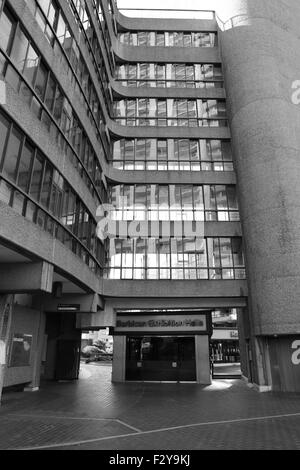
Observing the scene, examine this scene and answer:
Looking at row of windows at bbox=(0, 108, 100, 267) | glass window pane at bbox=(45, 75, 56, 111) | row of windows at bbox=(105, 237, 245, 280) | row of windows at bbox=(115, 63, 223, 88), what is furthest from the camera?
row of windows at bbox=(115, 63, 223, 88)

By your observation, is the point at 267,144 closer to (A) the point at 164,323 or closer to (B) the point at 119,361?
(A) the point at 164,323

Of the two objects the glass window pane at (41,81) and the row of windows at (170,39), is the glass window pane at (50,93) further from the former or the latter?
the row of windows at (170,39)

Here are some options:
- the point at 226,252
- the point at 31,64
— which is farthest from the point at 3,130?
the point at 226,252

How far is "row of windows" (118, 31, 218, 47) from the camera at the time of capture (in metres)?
28.1

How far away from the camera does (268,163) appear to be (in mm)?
20000

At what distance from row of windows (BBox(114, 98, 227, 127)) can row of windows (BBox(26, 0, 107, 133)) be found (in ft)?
16.6

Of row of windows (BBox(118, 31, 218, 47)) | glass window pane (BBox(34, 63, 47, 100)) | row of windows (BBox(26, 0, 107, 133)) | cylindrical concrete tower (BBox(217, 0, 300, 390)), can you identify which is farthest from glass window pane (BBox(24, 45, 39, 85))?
row of windows (BBox(118, 31, 218, 47))

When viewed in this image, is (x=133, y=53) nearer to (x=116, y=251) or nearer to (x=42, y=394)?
(x=116, y=251)

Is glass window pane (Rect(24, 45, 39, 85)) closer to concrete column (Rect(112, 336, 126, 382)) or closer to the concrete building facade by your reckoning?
the concrete building facade

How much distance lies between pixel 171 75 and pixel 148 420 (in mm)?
24408

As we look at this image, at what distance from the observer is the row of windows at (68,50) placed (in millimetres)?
12406

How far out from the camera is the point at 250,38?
921 inches

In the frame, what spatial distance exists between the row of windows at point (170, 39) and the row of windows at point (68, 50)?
907cm

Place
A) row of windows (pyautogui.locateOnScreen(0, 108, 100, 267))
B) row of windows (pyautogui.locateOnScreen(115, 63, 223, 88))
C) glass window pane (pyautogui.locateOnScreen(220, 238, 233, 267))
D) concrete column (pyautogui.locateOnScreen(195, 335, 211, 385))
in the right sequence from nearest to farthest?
1. row of windows (pyautogui.locateOnScreen(0, 108, 100, 267))
2. glass window pane (pyautogui.locateOnScreen(220, 238, 233, 267))
3. concrete column (pyautogui.locateOnScreen(195, 335, 211, 385))
4. row of windows (pyautogui.locateOnScreen(115, 63, 223, 88))
